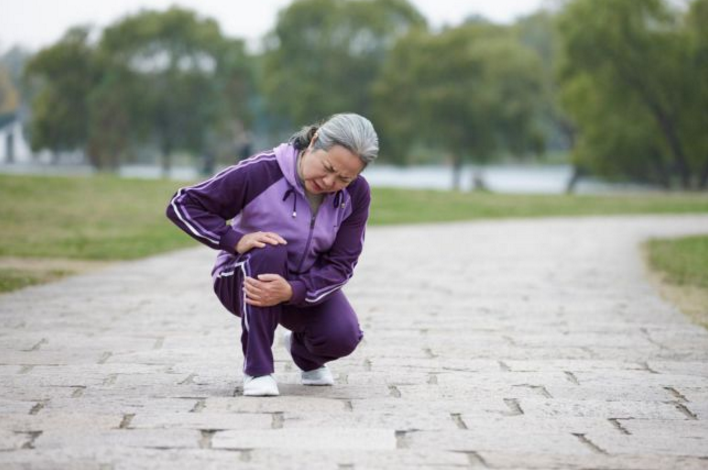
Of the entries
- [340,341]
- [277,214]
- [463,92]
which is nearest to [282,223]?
[277,214]

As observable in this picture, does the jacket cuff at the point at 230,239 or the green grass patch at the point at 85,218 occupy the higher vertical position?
the jacket cuff at the point at 230,239

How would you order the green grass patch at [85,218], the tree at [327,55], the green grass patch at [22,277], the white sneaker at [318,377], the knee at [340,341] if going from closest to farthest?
1. the knee at [340,341]
2. the white sneaker at [318,377]
3. the green grass patch at [22,277]
4. the green grass patch at [85,218]
5. the tree at [327,55]

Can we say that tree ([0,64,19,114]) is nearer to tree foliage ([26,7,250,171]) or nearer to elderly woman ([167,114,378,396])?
tree foliage ([26,7,250,171])

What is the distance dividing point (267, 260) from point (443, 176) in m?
90.0

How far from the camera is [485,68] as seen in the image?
60188 millimetres

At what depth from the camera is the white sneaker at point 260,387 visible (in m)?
5.00

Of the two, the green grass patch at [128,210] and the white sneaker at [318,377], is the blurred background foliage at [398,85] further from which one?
the white sneaker at [318,377]

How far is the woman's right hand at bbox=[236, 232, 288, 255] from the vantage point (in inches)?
198

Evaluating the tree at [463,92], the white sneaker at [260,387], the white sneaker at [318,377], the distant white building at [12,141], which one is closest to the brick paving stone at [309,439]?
the white sneaker at [260,387]

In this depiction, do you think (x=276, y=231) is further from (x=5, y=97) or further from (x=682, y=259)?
(x=5, y=97)

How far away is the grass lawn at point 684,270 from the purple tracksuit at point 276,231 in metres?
3.91

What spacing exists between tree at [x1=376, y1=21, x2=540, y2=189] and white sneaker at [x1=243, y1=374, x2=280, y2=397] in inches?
2179

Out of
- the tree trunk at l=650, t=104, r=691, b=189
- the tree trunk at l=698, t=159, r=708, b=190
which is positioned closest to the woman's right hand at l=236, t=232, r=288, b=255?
the tree trunk at l=650, t=104, r=691, b=189

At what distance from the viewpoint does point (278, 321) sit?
527cm
